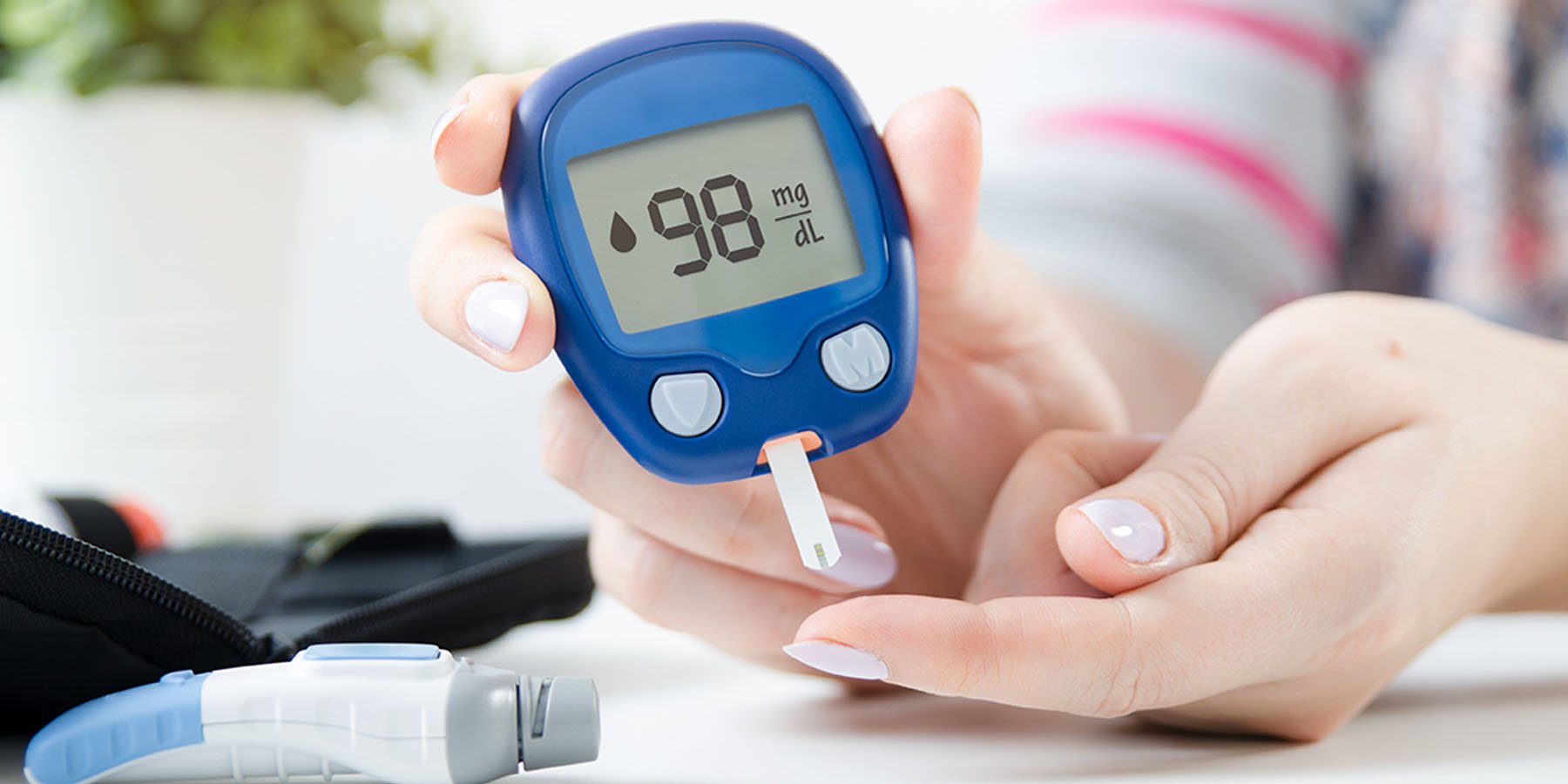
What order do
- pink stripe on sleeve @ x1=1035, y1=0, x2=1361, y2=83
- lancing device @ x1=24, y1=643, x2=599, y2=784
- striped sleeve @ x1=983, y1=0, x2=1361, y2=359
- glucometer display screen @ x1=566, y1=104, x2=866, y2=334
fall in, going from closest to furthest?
lancing device @ x1=24, y1=643, x2=599, y2=784, glucometer display screen @ x1=566, y1=104, x2=866, y2=334, striped sleeve @ x1=983, y1=0, x2=1361, y2=359, pink stripe on sleeve @ x1=1035, y1=0, x2=1361, y2=83

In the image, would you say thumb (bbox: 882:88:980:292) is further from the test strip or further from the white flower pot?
the white flower pot

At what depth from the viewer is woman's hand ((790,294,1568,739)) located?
0.56 m

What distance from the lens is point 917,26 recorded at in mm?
1915

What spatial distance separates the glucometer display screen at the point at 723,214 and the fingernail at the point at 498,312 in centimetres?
5

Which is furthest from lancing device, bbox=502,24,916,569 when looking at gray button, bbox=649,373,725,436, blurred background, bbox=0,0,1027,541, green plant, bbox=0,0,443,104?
green plant, bbox=0,0,443,104

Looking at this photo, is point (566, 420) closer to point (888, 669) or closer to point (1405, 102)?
point (888, 669)

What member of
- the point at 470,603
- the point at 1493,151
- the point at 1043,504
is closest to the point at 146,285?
the point at 470,603

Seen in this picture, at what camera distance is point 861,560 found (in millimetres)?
720

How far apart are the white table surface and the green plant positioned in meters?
0.73

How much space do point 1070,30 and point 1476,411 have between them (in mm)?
811

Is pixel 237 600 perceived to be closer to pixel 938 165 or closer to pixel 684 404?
pixel 684 404

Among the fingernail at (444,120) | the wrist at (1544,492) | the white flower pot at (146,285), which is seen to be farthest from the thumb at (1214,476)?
the white flower pot at (146,285)

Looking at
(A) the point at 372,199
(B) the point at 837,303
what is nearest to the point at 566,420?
(B) the point at 837,303

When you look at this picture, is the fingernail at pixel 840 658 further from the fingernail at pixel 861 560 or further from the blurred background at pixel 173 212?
the blurred background at pixel 173 212
